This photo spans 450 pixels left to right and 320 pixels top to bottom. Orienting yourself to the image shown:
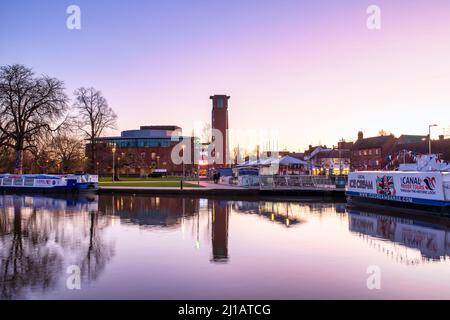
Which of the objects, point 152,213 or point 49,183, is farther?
point 49,183

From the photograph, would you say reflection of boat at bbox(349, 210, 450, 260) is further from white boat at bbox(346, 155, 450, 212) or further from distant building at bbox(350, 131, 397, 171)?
distant building at bbox(350, 131, 397, 171)

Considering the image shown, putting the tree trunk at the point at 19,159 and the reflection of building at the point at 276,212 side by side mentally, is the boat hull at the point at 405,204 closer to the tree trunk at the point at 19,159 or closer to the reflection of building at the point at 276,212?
the reflection of building at the point at 276,212

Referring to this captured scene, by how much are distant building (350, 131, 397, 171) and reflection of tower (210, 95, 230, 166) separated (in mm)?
27866

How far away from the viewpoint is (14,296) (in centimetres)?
938

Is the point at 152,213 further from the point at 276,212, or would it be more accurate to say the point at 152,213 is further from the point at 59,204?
the point at 59,204

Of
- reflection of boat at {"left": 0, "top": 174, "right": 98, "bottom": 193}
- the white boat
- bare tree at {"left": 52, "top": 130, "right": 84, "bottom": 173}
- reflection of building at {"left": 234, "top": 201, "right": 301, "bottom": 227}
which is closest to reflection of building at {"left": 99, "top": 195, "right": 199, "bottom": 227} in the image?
reflection of building at {"left": 234, "top": 201, "right": 301, "bottom": 227}

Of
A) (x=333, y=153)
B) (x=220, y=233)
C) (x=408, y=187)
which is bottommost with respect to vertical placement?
(x=220, y=233)

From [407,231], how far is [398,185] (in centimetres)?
965

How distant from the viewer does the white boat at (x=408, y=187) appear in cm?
2489

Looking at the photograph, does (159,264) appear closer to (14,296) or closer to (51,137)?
(14,296)

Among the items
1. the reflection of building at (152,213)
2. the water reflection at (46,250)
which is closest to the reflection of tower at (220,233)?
the reflection of building at (152,213)

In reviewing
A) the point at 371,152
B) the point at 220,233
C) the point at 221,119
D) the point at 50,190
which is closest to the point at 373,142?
the point at 371,152

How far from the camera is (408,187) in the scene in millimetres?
27594
